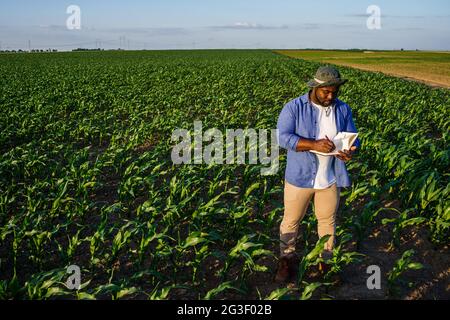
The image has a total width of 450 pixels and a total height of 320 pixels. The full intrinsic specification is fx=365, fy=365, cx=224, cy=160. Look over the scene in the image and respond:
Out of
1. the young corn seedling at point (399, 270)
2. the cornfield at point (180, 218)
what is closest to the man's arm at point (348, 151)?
the cornfield at point (180, 218)

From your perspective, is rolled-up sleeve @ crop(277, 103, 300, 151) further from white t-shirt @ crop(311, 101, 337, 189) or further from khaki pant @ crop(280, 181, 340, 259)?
khaki pant @ crop(280, 181, 340, 259)

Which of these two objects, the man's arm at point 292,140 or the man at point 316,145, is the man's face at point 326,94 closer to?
the man at point 316,145

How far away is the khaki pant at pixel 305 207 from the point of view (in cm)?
364

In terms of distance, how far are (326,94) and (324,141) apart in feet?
1.49

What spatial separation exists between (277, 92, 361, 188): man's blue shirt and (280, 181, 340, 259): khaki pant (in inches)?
4.1

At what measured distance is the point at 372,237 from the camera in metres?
4.91

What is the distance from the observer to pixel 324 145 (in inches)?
131

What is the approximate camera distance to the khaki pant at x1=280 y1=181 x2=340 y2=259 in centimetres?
364

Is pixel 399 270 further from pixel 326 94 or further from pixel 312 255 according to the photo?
pixel 326 94

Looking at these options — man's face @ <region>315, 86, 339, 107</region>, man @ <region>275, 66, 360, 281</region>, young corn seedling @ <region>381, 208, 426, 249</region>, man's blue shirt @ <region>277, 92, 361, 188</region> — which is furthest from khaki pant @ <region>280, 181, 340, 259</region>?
young corn seedling @ <region>381, 208, 426, 249</region>

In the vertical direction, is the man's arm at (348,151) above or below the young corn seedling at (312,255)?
above

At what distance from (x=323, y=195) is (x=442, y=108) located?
10717 mm
